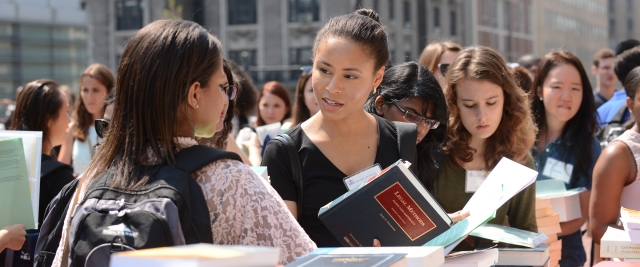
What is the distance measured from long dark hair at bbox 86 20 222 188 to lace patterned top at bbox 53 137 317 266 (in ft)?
0.19

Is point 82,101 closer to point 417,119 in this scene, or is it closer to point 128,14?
point 417,119

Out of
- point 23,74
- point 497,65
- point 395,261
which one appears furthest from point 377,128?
point 23,74

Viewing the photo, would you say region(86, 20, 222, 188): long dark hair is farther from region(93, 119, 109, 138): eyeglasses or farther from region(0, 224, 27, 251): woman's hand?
region(0, 224, 27, 251): woman's hand

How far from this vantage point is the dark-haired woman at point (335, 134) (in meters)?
2.82

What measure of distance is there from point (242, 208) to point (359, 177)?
839mm

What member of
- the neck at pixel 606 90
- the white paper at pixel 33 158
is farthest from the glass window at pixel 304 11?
the white paper at pixel 33 158

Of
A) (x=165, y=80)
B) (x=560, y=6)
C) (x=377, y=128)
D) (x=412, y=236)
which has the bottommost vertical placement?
(x=412, y=236)

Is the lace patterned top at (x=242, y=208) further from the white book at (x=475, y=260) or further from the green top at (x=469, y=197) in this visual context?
the green top at (x=469, y=197)

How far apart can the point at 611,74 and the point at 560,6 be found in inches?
2651

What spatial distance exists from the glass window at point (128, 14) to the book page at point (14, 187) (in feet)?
147

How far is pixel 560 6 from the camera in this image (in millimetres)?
71438

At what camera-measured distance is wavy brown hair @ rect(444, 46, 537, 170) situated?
3621mm

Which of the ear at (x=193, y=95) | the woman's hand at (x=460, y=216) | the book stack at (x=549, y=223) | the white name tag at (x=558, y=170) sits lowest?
the book stack at (x=549, y=223)

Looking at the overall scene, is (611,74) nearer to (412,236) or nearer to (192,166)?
(412,236)
